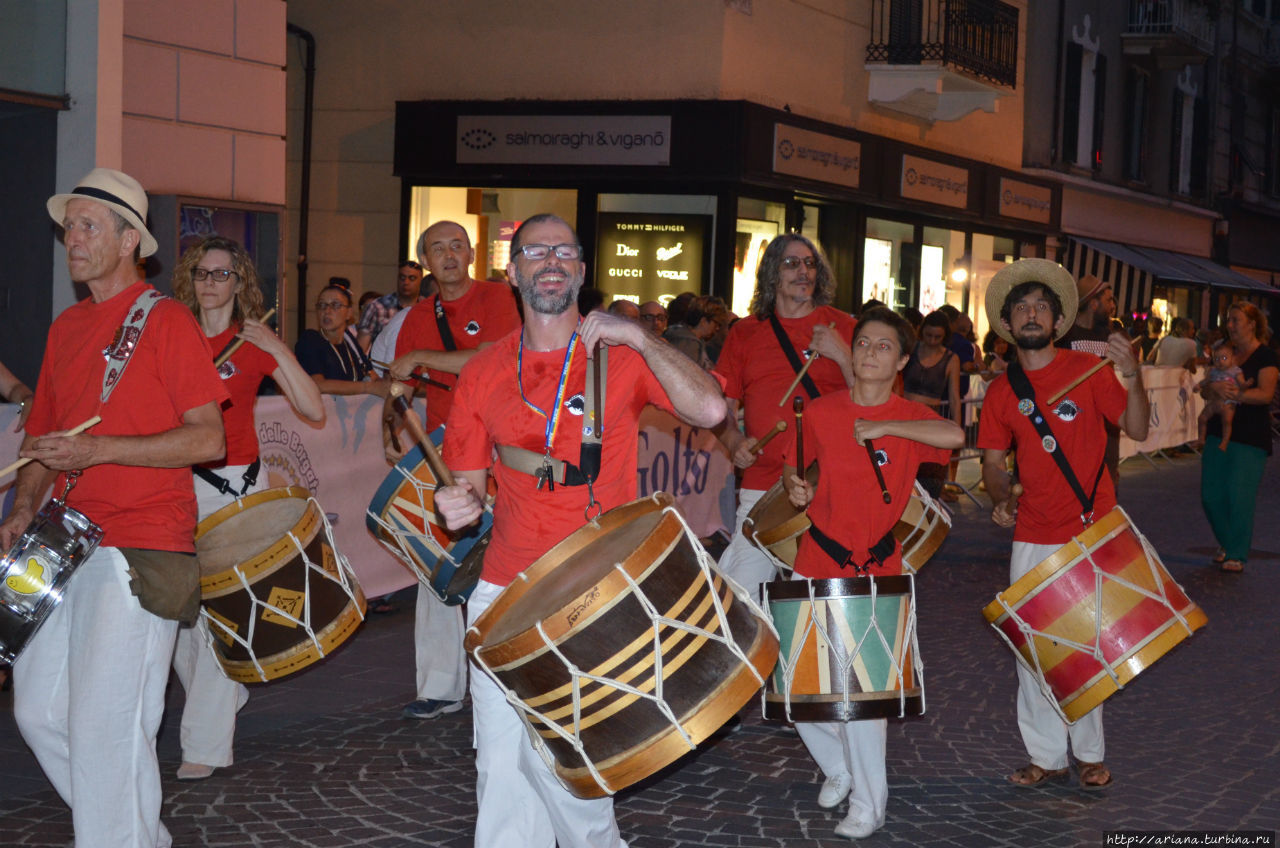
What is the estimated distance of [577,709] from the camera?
388 cm

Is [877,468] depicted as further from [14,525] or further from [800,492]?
[14,525]

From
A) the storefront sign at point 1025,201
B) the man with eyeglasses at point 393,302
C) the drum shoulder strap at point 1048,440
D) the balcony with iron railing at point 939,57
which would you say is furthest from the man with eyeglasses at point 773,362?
the storefront sign at point 1025,201

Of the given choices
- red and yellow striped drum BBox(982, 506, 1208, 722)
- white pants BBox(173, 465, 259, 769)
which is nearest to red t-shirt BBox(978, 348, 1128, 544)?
red and yellow striped drum BBox(982, 506, 1208, 722)

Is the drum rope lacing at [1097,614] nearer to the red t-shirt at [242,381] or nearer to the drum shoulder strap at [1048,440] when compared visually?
the drum shoulder strap at [1048,440]

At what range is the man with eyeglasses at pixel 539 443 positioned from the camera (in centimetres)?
431

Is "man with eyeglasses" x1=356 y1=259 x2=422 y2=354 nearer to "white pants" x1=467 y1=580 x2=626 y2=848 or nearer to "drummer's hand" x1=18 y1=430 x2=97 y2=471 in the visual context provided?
"white pants" x1=467 y1=580 x2=626 y2=848

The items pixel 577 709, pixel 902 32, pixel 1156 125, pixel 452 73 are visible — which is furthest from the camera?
pixel 1156 125

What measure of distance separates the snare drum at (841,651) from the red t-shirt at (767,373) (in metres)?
1.37

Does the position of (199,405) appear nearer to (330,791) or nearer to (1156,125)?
(330,791)

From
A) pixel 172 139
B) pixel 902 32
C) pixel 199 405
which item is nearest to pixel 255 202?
pixel 172 139

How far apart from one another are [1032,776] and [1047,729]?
206 millimetres

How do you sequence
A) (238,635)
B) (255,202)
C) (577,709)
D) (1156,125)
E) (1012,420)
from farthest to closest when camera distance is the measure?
(1156,125) → (255,202) → (1012,420) → (238,635) → (577,709)

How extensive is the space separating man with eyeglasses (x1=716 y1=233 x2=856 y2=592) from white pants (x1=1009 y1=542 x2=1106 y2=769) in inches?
43.5

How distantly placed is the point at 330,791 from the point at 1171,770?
3.45 meters
